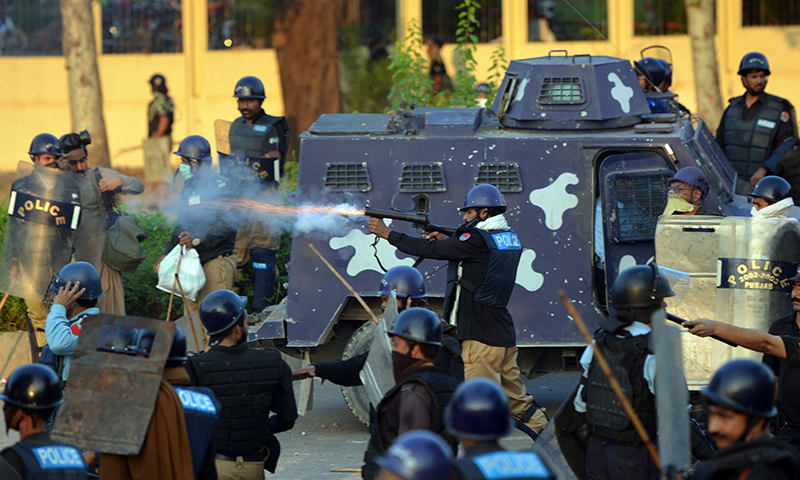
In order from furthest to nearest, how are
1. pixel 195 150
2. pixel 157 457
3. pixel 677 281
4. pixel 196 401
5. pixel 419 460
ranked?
pixel 195 150 < pixel 677 281 < pixel 196 401 < pixel 157 457 < pixel 419 460

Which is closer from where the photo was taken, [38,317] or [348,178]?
[348,178]

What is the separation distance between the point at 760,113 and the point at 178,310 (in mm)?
5560

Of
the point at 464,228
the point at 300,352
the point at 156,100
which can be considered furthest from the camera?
the point at 156,100

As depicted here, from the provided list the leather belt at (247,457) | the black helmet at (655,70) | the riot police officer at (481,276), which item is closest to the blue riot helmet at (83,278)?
the leather belt at (247,457)

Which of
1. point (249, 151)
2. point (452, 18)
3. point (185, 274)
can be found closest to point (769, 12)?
point (452, 18)

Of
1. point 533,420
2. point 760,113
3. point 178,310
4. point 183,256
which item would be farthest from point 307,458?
point 760,113

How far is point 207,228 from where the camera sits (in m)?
8.93

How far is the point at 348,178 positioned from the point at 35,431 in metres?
4.10

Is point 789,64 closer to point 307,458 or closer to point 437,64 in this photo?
point 437,64

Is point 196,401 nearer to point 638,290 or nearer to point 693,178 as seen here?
point 638,290

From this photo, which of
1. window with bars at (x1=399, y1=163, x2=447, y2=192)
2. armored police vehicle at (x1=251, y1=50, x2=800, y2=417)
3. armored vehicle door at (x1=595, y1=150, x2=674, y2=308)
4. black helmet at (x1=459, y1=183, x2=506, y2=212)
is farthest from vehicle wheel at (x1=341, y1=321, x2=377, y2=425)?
armored vehicle door at (x1=595, y1=150, x2=674, y2=308)

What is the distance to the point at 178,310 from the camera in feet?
32.3

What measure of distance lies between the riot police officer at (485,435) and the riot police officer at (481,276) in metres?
3.39

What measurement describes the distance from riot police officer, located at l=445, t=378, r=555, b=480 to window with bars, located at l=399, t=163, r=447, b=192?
4.23 metres
